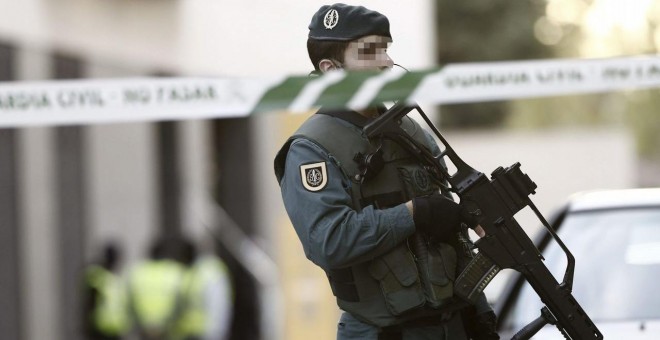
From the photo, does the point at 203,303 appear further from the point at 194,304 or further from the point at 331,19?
the point at 331,19

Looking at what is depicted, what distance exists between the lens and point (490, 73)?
5.45 m

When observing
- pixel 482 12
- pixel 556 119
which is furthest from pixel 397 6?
pixel 482 12

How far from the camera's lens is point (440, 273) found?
12.4ft

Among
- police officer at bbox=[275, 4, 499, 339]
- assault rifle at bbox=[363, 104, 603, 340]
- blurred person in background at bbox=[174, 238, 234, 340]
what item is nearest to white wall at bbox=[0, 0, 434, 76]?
blurred person in background at bbox=[174, 238, 234, 340]

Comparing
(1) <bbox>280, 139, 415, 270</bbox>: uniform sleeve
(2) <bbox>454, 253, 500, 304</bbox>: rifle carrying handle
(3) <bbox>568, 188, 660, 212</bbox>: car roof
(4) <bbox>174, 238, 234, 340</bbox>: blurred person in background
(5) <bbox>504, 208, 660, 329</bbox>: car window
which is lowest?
(4) <bbox>174, 238, 234, 340</bbox>: blurred person in background

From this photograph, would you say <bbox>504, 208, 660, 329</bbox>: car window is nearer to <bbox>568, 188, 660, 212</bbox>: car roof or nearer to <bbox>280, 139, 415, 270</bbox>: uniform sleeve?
<bbox>568, 188, 660, 212</bbox>: car roof

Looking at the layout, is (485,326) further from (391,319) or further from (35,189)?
(35,189)

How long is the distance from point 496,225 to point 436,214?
0.73 feet

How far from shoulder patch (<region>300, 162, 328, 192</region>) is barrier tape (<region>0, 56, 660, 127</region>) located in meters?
0.98

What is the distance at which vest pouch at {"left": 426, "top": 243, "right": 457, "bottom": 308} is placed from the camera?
3.76 meters

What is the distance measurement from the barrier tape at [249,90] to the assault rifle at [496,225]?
0.91m

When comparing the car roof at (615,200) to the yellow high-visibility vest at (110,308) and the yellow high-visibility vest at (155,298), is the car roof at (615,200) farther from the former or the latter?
the yellow high-visibility vest at (110,308)

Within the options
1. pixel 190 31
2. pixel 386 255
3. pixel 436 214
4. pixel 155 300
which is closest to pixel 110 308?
pixel 155 300

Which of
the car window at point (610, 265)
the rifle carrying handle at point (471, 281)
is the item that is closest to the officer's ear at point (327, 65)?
the rifle carrying handle at point (471, 281)
